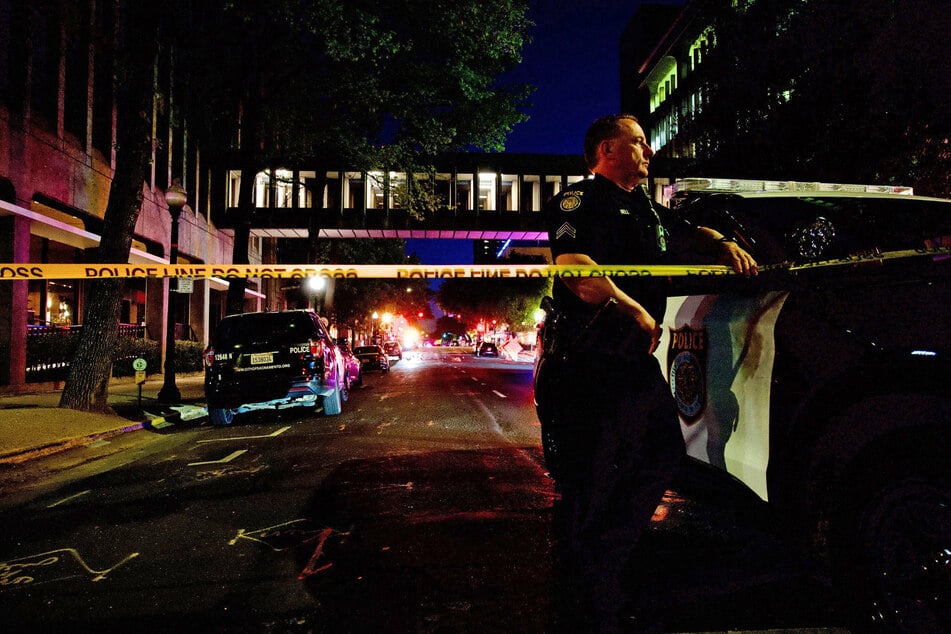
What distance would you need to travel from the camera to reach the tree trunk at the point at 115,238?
9484 mm

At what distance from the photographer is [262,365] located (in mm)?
9312

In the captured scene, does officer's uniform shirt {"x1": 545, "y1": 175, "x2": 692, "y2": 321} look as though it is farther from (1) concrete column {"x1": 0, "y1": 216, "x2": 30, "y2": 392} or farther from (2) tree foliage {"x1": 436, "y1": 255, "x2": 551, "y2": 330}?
(2) tree foliage {"x1": 436, "y1": 255, "x2": 551, "y2": 330}

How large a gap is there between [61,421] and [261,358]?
2962 mm

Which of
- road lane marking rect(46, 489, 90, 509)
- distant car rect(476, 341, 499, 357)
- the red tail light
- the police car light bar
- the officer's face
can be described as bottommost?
distant car rect(476, 341, 499, 357)

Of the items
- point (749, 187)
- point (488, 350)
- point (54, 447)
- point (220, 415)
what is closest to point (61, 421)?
point (54, 447)

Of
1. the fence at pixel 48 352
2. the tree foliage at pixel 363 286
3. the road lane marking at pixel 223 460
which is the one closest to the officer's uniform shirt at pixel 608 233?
the road lane marking at pixel 223 460

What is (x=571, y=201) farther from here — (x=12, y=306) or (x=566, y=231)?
(x=12, y=306)

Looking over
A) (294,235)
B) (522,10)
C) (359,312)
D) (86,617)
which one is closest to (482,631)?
(86,617)

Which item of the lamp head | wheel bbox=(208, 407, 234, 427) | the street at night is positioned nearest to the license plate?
wheel bbox=(208, 407, 234, 427)

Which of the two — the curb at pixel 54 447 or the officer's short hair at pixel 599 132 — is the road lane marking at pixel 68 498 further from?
the officer's short hair at pixel 599 132

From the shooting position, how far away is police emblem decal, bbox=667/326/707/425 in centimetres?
292

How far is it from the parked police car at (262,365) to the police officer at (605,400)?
306 inches

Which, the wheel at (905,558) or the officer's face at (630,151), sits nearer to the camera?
the wheel at (905,558)

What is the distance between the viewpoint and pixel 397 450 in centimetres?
672
